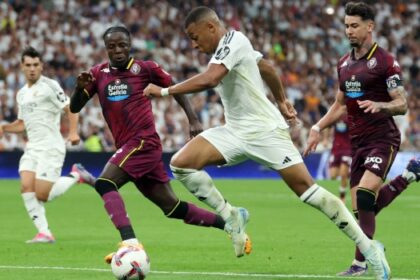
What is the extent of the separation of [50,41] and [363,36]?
2299 centimetres

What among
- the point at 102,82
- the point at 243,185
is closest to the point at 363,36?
the point at 102,82

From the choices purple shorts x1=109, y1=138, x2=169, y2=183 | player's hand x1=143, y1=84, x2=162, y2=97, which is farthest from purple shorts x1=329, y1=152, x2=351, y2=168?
player's hand x1=143, y1=84, x2=162, y2=97

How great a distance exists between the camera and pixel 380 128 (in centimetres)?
1075

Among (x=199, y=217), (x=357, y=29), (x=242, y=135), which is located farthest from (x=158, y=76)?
(x=357, y=29)

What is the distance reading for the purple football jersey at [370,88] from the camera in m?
10.6

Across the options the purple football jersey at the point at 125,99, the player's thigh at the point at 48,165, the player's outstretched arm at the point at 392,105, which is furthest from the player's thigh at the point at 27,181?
the player's outstretched arm at the point at 392,105

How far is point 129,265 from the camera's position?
955cm

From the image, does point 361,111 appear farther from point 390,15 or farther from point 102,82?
point 390,15

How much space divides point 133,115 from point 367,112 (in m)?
2.35

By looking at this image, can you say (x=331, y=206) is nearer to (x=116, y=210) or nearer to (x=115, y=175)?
(x=116, y=210)

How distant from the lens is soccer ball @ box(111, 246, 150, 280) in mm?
9562

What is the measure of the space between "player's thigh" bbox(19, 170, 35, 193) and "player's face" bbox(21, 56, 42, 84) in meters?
1.20

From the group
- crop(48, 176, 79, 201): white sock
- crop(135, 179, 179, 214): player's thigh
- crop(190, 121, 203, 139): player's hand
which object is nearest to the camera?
crop(190, 121, 203, 139): player's hand

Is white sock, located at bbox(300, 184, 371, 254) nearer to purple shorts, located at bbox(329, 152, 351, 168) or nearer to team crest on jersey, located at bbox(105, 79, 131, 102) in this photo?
team crest on jersey, located at bbox(105, 79, 131, 102)
